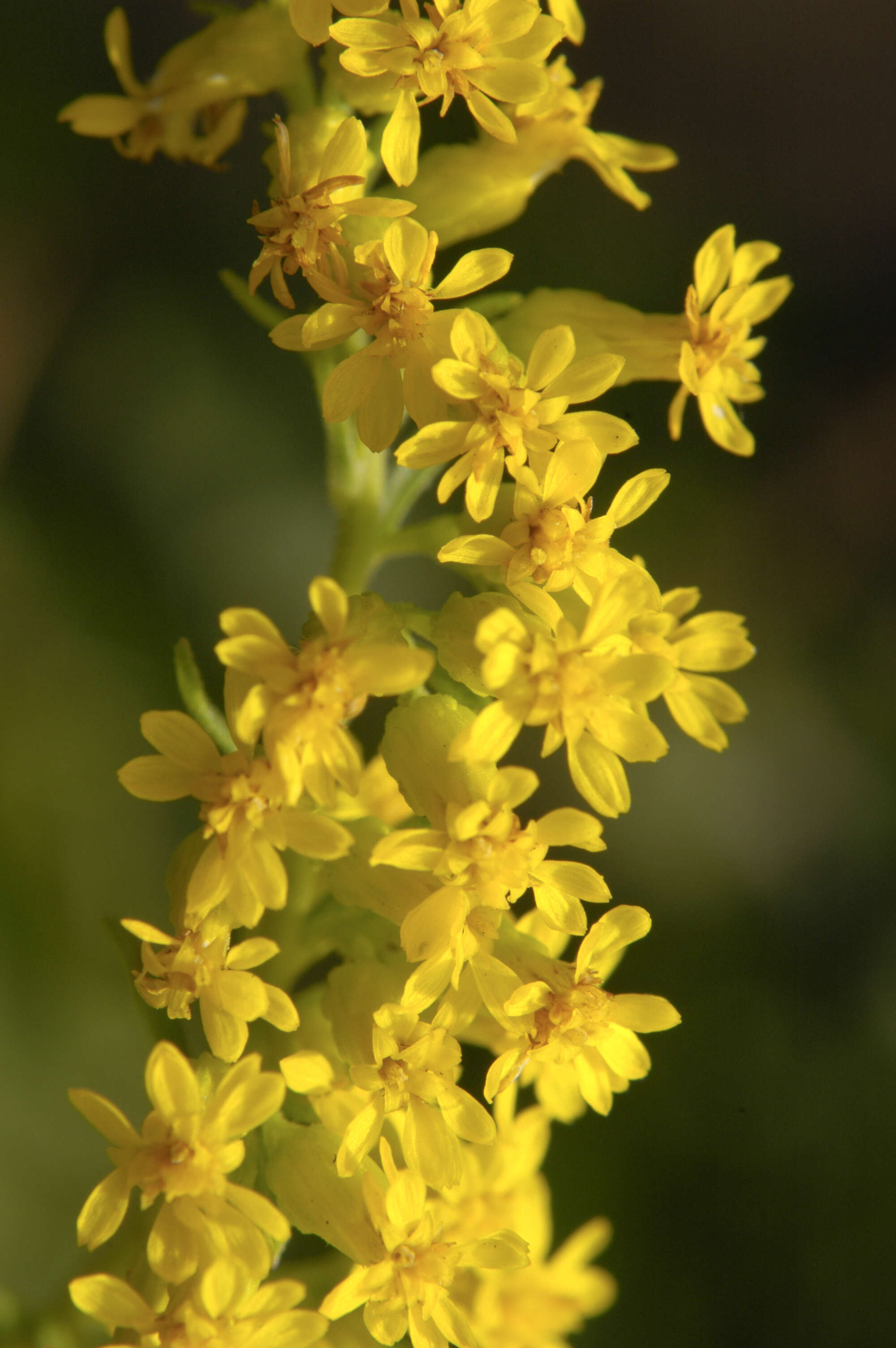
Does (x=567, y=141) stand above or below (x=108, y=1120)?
above

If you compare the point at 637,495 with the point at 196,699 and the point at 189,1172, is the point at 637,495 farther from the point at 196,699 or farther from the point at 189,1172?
the point at 189,1172

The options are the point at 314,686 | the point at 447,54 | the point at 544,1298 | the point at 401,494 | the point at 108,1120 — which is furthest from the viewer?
the point at 544,1298

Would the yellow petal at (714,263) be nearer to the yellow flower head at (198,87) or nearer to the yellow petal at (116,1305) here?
the yellow flower head at (198,87)

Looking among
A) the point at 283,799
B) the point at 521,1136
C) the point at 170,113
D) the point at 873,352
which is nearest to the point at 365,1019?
the point at 283,799

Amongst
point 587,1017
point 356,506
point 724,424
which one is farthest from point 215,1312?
point 724,424

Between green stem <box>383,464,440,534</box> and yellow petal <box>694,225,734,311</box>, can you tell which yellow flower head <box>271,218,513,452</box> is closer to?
green stem <box>383,464,440,534</box>

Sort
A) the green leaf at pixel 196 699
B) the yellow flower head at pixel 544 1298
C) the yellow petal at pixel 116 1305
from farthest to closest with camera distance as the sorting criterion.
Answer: the yellow flower head at pixel 544 1298 < the green leaf at pixel 196 699 < the yellow petal at pixel 116 1305

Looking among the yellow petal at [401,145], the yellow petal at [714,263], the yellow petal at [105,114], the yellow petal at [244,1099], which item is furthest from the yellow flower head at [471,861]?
the yellow petal at [105,114]
